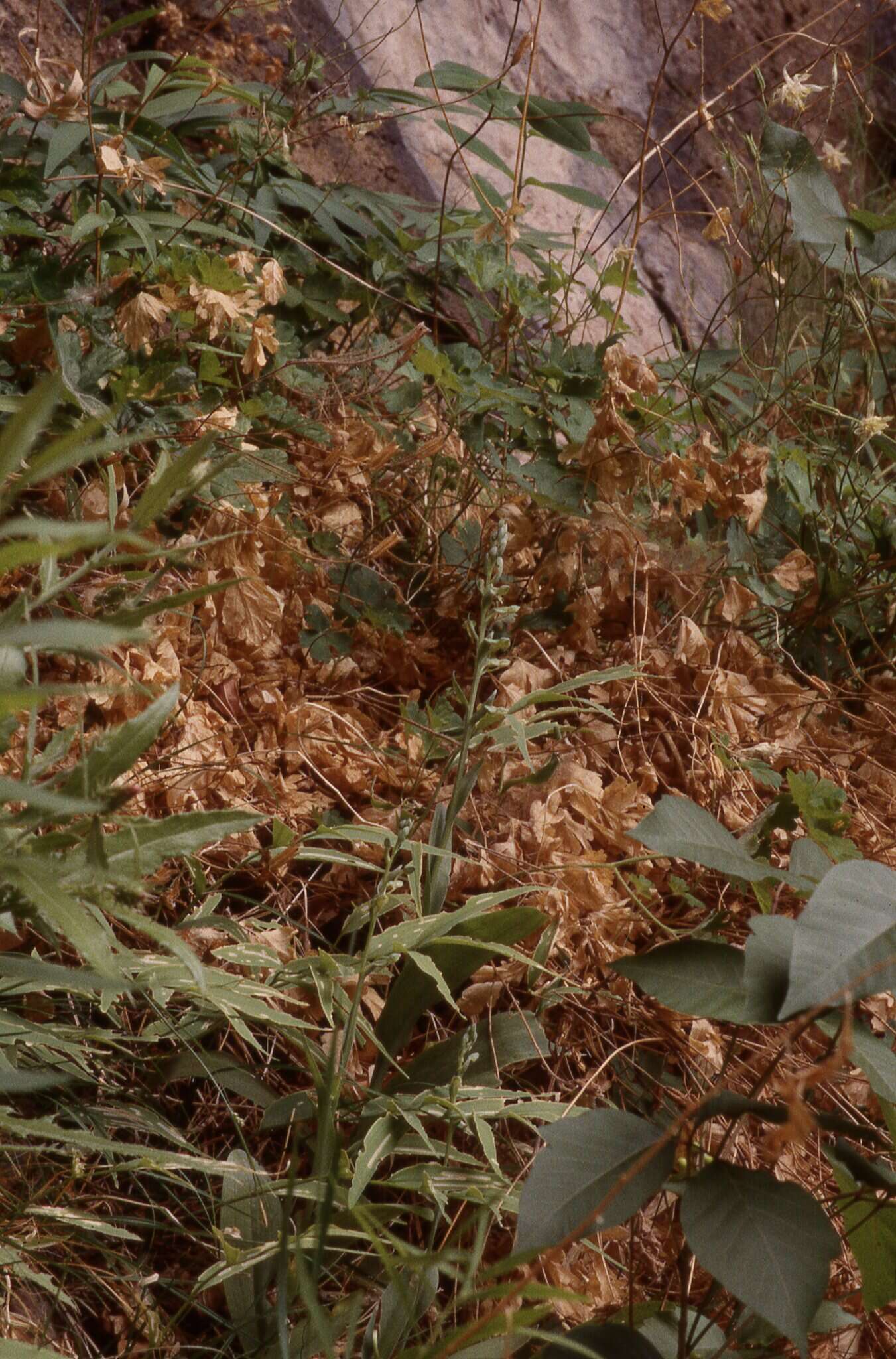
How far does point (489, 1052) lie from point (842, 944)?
484mm

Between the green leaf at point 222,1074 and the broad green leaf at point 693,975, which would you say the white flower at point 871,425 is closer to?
the broad green leaf at point 693,975

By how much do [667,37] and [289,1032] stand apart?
3.47 m

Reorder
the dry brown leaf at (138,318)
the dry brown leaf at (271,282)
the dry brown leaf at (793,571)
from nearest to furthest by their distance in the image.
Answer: the dry brown leaf at (138,318)
the dry brown leaf at (271,282)
the dry brown leaf at (793,571)

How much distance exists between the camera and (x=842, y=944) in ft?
2.28

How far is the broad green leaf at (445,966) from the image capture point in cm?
102

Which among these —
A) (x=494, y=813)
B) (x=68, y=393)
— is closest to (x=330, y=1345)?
(x=494, y=813)

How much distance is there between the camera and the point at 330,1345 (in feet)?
2.05

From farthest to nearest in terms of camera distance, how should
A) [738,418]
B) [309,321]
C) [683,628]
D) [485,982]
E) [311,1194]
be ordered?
[738,418]
[309,321]
[683,628]
[485,982]
[311,1194]

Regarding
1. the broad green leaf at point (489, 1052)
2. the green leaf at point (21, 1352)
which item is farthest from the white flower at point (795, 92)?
the green leaf at point (21, 1352)

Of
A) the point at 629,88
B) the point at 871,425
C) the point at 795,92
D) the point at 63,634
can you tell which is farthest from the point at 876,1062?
the point at 629,88

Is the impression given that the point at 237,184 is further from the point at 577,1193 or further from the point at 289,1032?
the point at 577,1193

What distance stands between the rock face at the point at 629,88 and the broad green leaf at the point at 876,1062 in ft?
6.08

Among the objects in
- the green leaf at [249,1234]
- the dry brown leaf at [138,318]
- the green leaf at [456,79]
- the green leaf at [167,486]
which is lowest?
the green leaf at [249,1234]

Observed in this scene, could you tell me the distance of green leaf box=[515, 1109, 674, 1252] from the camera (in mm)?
704
